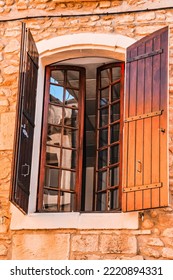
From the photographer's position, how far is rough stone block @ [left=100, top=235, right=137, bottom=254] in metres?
7.66

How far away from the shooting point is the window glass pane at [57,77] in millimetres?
8695

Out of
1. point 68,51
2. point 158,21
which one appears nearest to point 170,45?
point 158,21

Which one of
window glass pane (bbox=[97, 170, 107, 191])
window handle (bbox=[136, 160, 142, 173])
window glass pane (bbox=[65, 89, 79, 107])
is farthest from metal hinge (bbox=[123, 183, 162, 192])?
window glass pane (bbox=[65, 89, 79, 107])

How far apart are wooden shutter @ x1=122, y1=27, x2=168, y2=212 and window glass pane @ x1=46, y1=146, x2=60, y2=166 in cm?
89

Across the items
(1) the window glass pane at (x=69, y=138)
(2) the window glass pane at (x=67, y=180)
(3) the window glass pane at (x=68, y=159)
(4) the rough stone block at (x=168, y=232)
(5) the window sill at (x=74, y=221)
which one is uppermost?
(1) the window glass pane at (x=69, y=138)

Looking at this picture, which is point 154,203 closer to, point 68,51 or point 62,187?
point 62,187

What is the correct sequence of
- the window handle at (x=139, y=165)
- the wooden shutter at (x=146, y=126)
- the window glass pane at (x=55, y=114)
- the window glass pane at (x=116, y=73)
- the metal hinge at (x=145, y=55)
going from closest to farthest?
the wooden shutter at (x=146, y=126) < the window handle at (x=139, y=165) < the metal hinge at (x=145, y=55) < the window glass pane at (x=55, y=114) < the window glass pane at (x=116, y=73)

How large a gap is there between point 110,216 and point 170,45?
2.02 metres

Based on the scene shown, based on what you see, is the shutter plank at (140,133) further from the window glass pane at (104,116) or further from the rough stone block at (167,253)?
the window glass pane at (104,116)

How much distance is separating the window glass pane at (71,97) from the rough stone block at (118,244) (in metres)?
1.63

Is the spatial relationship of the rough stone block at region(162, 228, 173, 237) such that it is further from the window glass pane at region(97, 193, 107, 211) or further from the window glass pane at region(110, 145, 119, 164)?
the window glass pane at region(110, 145, 119, 164)

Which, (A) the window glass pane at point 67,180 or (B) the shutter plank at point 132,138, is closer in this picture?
(B) the shutter plank at point 132,138

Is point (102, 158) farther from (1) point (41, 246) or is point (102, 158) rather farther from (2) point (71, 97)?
(1) point (41, 246)

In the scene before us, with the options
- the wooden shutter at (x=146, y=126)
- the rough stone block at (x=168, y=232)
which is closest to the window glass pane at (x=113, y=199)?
the wooden shutter at (x=146, y=126)
